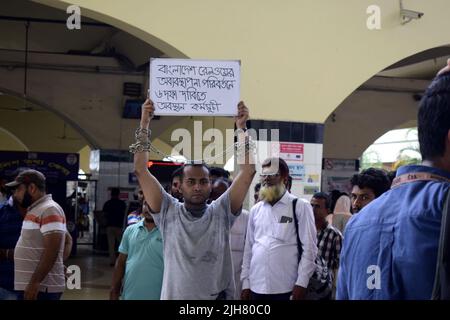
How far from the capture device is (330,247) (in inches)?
217

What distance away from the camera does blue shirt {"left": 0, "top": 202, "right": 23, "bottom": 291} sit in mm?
5164

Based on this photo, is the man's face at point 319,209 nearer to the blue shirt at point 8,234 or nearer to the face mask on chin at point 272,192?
the face mask on chin at point 272,192

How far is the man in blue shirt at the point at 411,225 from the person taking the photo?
1682mm

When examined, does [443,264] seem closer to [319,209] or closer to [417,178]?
[417,178]

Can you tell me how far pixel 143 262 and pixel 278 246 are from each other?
3.65ft

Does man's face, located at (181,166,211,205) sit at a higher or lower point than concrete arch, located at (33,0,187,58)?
lower

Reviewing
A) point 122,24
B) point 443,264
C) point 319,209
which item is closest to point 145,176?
point 443,264

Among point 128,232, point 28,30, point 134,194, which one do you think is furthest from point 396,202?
point 134,194

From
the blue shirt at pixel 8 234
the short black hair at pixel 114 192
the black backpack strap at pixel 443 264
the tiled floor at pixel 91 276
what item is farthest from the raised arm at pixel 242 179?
the short black hair at pixel 114 192

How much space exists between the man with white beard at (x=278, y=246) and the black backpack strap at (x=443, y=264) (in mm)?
3227

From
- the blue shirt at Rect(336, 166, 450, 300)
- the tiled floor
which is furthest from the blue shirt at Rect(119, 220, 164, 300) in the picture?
the tiled floor

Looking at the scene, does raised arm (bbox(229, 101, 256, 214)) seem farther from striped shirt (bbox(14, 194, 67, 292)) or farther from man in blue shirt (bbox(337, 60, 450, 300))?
striped shirt (bbox(14, 194, 67, 292))
